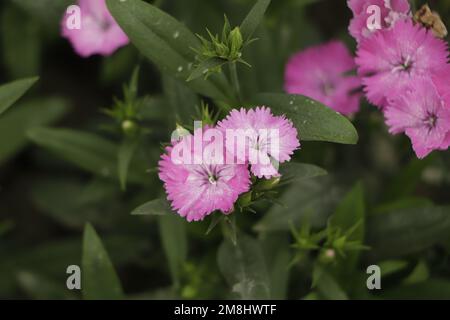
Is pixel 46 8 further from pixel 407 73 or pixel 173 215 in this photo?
pixel 407 73

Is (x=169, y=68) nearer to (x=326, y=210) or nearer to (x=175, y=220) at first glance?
(x=175, y=220)

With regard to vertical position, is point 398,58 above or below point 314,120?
above

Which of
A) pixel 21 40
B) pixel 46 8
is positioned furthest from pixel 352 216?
pixel 21 40

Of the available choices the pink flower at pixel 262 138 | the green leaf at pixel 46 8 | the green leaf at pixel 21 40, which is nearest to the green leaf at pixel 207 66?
the pink flower at pixel 262 138

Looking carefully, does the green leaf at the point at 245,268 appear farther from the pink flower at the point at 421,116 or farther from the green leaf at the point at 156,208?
the pink flower at the point at 421,116

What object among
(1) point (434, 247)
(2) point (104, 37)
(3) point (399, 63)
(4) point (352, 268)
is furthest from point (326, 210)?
(2) point (104, 37)

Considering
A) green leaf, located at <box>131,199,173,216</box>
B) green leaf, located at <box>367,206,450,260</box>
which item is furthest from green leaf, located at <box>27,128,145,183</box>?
green leaf, located at <box>367,206,450,260</box>

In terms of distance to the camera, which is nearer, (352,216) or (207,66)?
(207,66)
